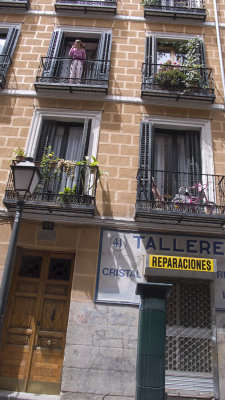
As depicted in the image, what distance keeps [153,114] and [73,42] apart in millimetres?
4314

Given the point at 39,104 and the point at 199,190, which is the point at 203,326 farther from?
the point at 39,104

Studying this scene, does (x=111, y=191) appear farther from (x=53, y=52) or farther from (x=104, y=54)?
(x=53, y=52)

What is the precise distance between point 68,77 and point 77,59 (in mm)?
624

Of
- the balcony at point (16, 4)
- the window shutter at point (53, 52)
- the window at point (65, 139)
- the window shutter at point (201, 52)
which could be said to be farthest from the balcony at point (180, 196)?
the balcony at point (16, 4)

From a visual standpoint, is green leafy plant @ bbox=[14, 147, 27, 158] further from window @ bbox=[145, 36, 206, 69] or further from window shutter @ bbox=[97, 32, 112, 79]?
window @ bbox=[145, 36, 206, 69]

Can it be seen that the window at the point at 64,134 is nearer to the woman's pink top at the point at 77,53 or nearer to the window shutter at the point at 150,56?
the woman's pink top at the point at 77,53

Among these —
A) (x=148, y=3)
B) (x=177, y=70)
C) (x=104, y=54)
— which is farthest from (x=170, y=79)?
(x=148, y=3)

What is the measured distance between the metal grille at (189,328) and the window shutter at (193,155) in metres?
2.91

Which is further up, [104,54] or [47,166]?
Answer: [104,54]

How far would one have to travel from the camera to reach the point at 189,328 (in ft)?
24.4

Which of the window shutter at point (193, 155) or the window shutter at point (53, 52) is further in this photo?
the window shutter at point (53, 52)

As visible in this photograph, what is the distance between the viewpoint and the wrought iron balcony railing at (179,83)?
9383 mm

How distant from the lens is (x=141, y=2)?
440 inches

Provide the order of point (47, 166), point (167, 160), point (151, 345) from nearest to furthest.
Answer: point (151, 345), point (47, 166), point (167, 160)
